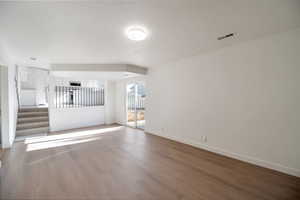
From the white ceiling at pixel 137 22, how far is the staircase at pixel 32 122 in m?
2.88

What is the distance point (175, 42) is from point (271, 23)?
1549 millimetres

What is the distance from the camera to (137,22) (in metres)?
2.10

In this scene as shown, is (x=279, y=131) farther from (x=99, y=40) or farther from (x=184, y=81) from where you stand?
(x=99, y=40)

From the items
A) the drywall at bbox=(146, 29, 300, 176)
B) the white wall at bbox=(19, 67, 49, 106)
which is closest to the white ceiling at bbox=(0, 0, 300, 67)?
the drywall at bbox=(146, 29, 300, 176)

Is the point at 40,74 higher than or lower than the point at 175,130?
higher

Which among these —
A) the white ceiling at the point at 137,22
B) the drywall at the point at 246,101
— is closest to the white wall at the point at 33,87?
the white ceiling at the point at 137,22

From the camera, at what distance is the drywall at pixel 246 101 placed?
2252mm

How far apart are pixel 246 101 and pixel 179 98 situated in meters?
1.68

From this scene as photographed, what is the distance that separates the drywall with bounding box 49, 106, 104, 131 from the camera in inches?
212

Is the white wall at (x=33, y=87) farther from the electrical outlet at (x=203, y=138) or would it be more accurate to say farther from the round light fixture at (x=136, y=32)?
the electrical outlet at (x=203, y=138)

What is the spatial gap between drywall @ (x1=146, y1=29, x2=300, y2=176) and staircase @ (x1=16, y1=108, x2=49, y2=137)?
4.98 m

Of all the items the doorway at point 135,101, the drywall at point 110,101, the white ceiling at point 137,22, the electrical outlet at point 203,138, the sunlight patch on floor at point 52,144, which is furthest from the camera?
the drywall at point 110,101

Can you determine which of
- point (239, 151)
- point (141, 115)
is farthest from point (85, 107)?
point (239, 151)

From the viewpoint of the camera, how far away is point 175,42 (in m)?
2.83
